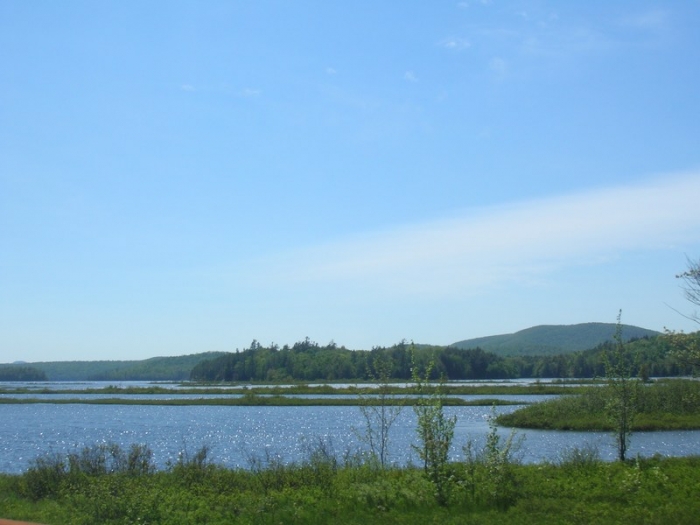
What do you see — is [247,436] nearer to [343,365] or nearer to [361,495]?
[361,495]

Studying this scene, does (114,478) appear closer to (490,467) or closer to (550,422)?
(490,467)

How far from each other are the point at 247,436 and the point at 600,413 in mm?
26362

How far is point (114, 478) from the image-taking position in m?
16.1

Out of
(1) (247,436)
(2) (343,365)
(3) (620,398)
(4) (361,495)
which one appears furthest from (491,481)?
(2) (343,365)

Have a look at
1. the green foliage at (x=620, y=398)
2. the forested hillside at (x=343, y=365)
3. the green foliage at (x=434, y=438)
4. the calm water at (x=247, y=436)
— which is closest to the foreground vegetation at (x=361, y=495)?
the green foliage at (x=434, y=438)

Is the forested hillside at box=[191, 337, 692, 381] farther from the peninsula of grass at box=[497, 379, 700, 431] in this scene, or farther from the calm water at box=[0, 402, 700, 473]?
the peninsula of grass at box=[497, 379, 700, 431]

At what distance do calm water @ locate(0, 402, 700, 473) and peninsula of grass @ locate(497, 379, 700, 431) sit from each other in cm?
270

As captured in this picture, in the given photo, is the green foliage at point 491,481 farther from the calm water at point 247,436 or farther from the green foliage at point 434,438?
the calm water at point 247,436

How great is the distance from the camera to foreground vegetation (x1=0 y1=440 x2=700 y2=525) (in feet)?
45.2

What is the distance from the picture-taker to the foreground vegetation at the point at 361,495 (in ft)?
45.2

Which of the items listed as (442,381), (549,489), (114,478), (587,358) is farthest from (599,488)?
(587,358)

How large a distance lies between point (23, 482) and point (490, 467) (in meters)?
13.2

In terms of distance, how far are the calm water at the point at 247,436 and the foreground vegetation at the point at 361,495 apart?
3370 mm

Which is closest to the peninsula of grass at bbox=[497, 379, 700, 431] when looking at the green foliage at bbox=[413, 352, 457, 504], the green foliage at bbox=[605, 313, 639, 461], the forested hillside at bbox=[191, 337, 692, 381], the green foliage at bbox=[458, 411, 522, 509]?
the green foliage at bbox=[605, 313, 639, 461]
